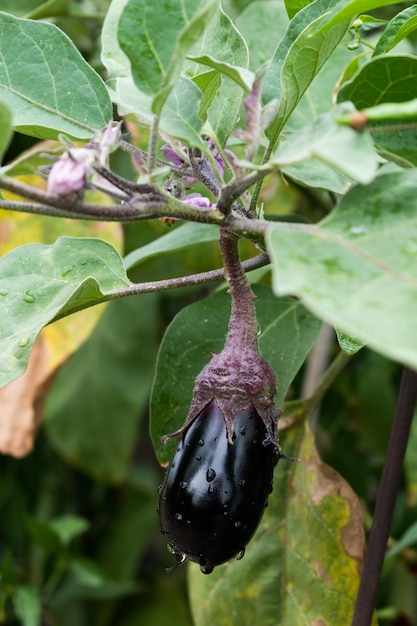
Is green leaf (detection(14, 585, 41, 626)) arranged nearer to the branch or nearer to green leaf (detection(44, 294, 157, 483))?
green leaf (detection(44, 294, 157, 483))

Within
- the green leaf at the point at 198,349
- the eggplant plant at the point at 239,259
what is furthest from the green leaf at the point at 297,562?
the green leaf at the point at 198,349

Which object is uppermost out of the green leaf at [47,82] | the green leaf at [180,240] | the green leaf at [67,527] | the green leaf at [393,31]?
the green leaf at [393,31]

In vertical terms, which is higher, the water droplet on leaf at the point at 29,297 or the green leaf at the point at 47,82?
the green leaf at the point at 47,82

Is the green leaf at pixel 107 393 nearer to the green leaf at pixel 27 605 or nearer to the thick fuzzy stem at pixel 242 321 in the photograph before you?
the green leaf at pixel 27 605

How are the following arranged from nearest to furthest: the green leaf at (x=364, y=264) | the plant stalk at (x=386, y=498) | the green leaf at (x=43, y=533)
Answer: the green leaf at (x=364, y=264), the plant stalk at (x=386, y=498), the green leaf at (x=43, y=533)

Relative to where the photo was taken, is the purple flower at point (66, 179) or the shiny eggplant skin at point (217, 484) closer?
the purple flower at point (66, 179)

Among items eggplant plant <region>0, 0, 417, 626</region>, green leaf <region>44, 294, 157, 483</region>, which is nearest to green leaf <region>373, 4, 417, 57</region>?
eggplant plant <region>0, 0, 417, 626</region>
